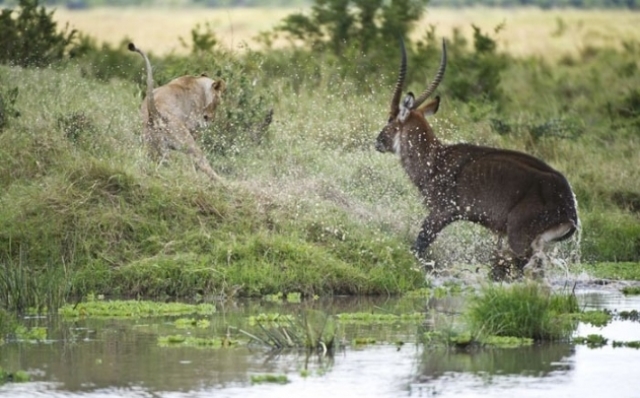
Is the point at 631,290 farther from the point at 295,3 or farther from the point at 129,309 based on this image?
the point at 295,3

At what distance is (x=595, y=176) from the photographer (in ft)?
53.2

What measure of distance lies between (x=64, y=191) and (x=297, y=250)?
1949mm

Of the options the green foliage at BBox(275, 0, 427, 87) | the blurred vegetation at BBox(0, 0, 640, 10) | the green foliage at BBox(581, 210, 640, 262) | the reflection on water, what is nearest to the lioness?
the green foliage at BBox(581, 210, 640, 262)

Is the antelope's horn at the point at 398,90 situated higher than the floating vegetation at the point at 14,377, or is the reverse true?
the antelope's horn at the point at 398,90

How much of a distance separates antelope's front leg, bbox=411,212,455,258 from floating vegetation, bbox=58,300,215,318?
7.45 feet

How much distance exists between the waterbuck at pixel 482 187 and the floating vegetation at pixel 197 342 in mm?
3137

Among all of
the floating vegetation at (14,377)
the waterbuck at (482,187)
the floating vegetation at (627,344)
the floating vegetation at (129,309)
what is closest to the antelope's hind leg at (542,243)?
the waterbuck at (482,187)

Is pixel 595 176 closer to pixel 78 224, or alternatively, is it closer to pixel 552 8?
pixel 78 224

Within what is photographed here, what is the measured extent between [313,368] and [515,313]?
1620 mm

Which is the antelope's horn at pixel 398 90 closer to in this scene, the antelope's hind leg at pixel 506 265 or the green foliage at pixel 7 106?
the antelope's hind leg at pixel 506 265

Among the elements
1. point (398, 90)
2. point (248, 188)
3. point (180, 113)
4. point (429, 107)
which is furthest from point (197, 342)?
point (180, 113)

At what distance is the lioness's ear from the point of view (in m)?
15.0

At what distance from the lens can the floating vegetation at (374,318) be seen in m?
10.8

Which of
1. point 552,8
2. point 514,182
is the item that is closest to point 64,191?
point 514,182
